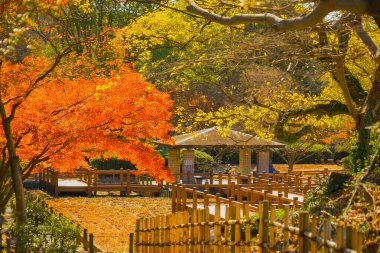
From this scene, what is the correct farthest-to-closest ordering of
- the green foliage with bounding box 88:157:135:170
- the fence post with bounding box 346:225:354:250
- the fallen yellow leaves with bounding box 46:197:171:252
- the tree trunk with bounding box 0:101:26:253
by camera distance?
the green foliage with bounding box 88:157:135:170, the fallen yellow leaves with bounding box 46:197:171:252, the tree trunk with bounding box 0:101:26:253, the fence post with bounding box 346:225:354:250

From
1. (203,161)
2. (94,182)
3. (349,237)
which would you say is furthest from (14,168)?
(203,161)

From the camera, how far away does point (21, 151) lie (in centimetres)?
1577

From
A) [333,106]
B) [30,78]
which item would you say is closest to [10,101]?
[30,78]

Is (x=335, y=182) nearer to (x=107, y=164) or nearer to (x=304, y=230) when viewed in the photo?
(x=304, y=230)

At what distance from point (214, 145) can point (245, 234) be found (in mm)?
26080

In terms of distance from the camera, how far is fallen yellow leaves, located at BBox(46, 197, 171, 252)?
72.1 feet

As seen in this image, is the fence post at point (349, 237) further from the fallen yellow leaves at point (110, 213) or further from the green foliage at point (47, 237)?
the fallen yellow leaves at point (110, 213)

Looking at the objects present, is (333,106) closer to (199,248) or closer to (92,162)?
(199,248)

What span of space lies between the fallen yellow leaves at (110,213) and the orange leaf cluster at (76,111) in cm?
472

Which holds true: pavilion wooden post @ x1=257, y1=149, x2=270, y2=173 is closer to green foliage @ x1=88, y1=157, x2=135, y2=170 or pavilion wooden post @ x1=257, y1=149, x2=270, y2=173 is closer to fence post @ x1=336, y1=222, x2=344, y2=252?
Result: green foliage @ x1=88, y1=157, x2=135, y2=170

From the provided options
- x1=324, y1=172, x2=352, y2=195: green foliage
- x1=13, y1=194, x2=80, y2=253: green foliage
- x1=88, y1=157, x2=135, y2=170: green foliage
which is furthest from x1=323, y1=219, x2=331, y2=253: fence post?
x1=88, y1=157, x2=135, y2=170: green foliage

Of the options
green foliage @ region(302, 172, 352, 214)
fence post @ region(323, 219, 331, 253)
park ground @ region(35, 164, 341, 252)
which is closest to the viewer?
fence post @ region(323, 219, 331, 253)

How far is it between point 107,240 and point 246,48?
9185mm

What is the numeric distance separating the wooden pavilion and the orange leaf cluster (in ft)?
56.1
